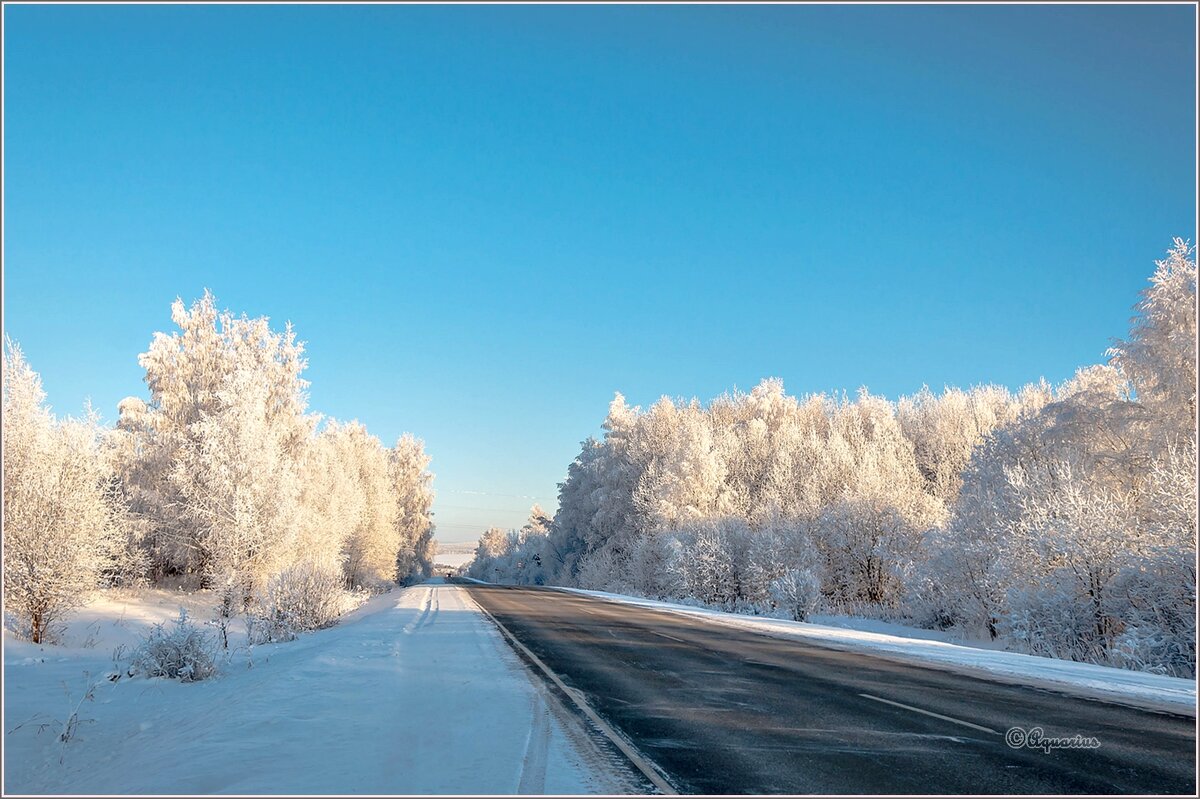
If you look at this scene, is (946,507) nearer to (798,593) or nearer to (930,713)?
(798,593)

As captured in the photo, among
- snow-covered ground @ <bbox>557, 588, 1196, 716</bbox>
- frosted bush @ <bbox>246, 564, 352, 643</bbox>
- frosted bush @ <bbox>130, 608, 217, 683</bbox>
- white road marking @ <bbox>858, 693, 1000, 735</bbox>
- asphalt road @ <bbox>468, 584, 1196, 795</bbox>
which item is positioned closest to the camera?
asphalt road @ <bbox>468, 584, 1196, 795</bbox>

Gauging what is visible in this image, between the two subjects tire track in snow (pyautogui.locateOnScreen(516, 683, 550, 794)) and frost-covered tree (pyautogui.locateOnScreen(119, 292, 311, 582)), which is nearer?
tire track in snow (pyautogui.locateOnScreen(516, 683, 550, 794))

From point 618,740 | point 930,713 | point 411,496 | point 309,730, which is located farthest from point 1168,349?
point 411,496

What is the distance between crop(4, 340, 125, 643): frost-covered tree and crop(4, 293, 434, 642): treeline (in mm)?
31

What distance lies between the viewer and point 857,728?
7.83 meters

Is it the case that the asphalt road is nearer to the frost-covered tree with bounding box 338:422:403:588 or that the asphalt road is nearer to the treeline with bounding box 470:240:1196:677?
the treeline with bounding box 470:240:1196:677

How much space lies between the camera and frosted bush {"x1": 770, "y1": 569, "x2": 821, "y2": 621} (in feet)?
98.1

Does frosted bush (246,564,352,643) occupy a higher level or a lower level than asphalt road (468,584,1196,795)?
lower

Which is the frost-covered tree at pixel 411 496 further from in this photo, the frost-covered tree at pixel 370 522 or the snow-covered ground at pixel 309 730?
the snow-covered ground at pixel 309 730

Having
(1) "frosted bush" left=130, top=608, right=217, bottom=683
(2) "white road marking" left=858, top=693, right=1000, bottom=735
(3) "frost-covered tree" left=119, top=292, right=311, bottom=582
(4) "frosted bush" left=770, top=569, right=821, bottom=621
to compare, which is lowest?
(4) "frosted bush" left=770, top=569, right=821, bottom=621

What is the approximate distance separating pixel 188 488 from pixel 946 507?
3602cm

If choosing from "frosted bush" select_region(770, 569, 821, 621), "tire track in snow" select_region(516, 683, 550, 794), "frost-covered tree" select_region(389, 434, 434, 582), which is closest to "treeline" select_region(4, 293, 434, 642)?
"tire track in snow" select_region(516, 683, 550, 794)

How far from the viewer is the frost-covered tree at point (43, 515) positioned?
15820 millimetres

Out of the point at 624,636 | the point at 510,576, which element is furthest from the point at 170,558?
the point at 510,576
